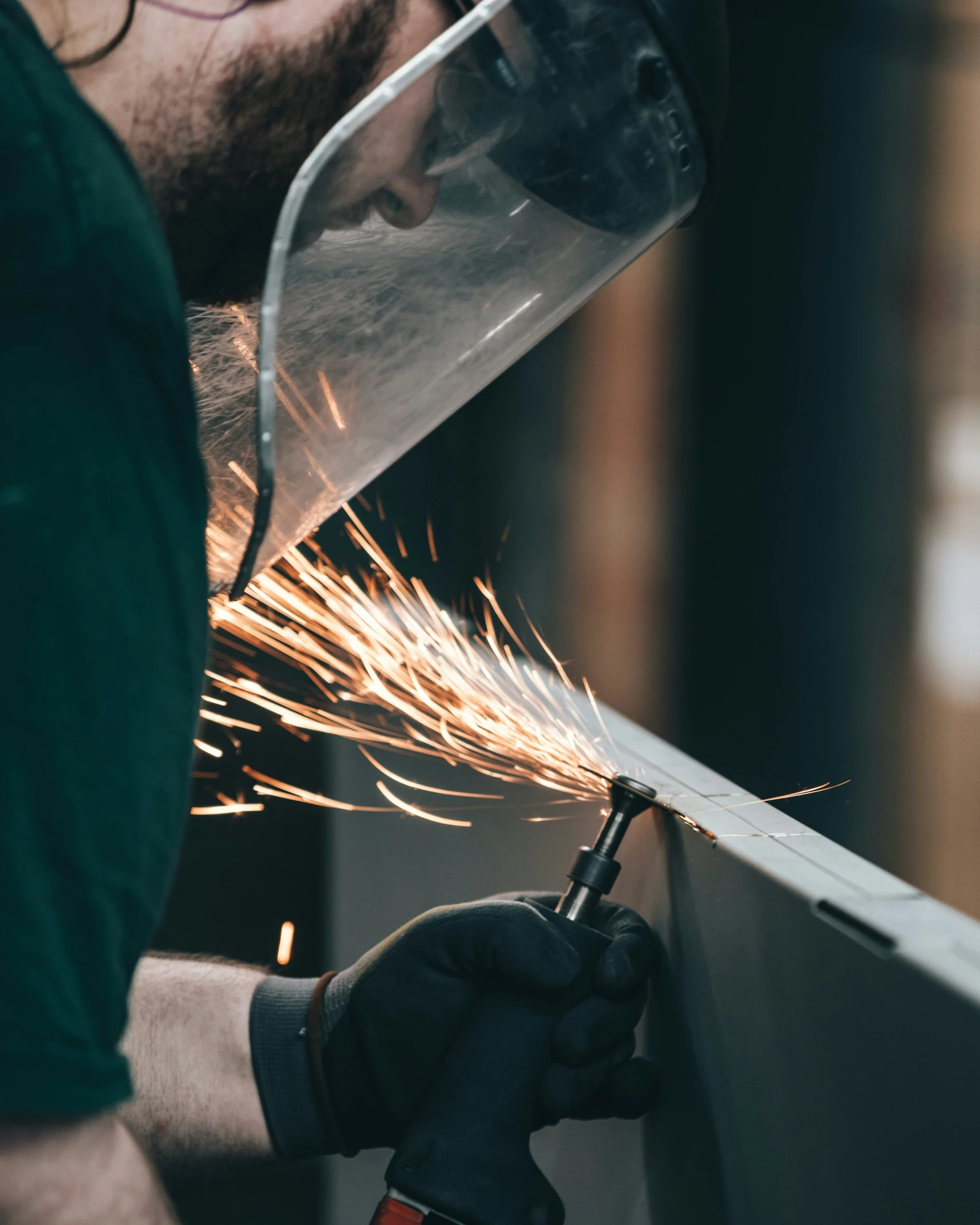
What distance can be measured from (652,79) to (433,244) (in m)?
0.21

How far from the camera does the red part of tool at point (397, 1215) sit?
773mm

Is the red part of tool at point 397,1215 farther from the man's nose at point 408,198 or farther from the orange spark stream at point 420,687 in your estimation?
the man's nose at point 408,198

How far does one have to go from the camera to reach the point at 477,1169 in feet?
2.56

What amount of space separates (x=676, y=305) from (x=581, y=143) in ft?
6.69

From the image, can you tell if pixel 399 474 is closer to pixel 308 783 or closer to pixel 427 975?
pixel 308 783

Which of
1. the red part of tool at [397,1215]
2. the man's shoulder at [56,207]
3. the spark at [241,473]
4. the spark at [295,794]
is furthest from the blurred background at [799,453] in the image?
the man's shoulder at [56,207]

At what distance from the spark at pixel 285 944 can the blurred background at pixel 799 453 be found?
1090mm

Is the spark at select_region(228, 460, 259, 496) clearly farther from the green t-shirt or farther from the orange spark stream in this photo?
the green t-shirt

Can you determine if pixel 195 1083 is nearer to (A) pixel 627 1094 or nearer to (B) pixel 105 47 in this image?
(A) pixel 627 1094

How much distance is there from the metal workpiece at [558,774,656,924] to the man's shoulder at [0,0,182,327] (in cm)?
52

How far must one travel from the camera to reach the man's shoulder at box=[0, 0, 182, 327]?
0.46 m

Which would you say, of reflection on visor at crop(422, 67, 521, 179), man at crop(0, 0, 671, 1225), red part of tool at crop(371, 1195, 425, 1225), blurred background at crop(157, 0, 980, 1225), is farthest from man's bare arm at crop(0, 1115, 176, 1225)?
blurred background at crop(157, 0, 980, 1225)

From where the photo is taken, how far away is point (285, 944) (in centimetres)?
152

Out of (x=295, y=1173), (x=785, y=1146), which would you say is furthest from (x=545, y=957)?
(x=295, y=1173)
